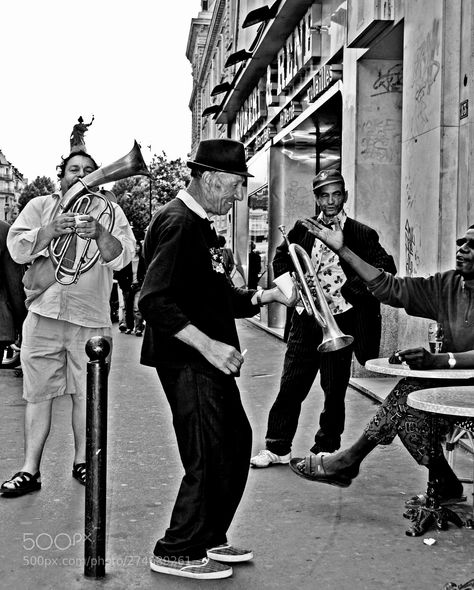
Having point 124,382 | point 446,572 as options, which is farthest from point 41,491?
point 124,382

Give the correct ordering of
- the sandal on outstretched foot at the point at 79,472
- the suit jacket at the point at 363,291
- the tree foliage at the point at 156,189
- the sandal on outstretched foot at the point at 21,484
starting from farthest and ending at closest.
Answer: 1. the tree foliage at the point at 156,189
2. the suit jacket at the point at 363,291
3. the sandal on outstretched foot at the point at 79,472
4. the sandal on outstretched foot at the point at 21,484

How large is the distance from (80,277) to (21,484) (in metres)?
1.25

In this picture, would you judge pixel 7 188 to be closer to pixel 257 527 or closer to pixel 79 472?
pixel 79 472

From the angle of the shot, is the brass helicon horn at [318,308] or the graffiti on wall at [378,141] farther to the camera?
the graffiti on wall at [378,141]

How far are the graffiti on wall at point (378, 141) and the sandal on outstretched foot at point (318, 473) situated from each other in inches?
239

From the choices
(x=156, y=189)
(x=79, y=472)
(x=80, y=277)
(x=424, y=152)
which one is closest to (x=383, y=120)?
(x=424, y=152)

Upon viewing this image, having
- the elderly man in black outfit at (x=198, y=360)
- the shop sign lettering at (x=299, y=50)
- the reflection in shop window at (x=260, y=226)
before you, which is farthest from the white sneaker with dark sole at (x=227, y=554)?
the reflection in shop window at (x=260, y=226)

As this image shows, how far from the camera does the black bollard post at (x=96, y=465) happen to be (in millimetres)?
3764

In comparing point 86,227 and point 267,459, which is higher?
point 86,227

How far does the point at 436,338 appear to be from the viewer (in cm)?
468

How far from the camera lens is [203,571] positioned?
3896mm

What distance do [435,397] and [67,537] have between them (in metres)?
1.95

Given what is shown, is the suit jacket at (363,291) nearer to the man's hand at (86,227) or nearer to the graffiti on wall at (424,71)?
the man's hand at (86,227)

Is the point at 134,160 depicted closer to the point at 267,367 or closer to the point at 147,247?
the point at 147,247
